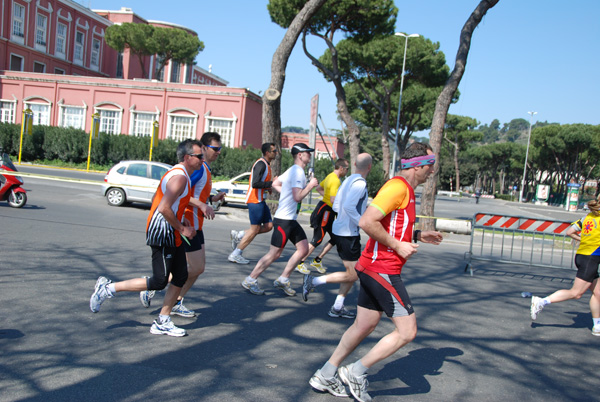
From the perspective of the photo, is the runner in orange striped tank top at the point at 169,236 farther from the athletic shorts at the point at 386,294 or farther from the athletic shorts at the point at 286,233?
the athletic shorts at the point at 286,233

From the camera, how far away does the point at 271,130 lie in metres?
15.2

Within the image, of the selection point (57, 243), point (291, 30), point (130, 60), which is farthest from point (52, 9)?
point (57, 243)

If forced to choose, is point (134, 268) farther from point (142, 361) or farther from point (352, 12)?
point (352, 12)

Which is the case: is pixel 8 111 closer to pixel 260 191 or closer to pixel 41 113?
pixel 41 113

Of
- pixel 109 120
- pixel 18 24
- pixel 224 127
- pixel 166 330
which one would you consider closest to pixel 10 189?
pixel 166 330

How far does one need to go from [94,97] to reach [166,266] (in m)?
38.9

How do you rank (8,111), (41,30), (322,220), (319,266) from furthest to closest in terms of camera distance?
(41,30) → (8,111) → (319,266) → (322,220)

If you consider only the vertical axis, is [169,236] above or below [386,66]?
below

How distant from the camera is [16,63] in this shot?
45.4 m

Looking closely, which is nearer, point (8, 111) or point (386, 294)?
point (386, 294)

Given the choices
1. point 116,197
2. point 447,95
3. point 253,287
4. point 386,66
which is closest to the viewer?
point 253,287

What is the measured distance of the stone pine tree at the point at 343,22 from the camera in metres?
23.8

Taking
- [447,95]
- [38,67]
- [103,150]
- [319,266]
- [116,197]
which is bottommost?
[319,266]

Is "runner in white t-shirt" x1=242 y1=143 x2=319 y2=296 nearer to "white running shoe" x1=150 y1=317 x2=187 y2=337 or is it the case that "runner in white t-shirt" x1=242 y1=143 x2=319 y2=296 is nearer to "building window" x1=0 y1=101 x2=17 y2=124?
"white running shoe" x1=150 y1=317 x2=187 y2=337
